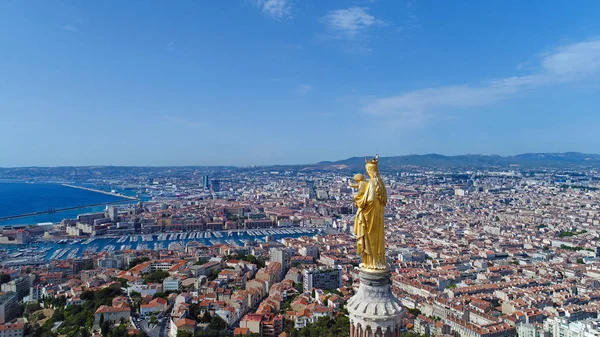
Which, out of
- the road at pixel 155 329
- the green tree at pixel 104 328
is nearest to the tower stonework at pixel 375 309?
the green tree at pixel 104 328

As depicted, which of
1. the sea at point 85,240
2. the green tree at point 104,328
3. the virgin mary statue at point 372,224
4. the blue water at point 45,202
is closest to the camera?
the virgin mary statue at point 372,224

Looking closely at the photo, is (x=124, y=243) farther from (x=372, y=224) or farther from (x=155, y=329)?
(x=372, y=224)

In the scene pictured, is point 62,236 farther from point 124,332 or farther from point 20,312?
point 124,332

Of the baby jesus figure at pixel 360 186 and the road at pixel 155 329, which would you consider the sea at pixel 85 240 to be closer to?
the road at pixel 155 329

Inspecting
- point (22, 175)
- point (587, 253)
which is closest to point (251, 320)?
point (587, 253)

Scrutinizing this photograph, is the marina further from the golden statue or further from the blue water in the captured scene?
the golden statue

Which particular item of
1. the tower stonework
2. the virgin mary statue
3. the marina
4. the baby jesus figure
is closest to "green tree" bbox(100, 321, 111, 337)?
the tower stonework

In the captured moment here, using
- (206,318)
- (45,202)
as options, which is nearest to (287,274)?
(206,318)
